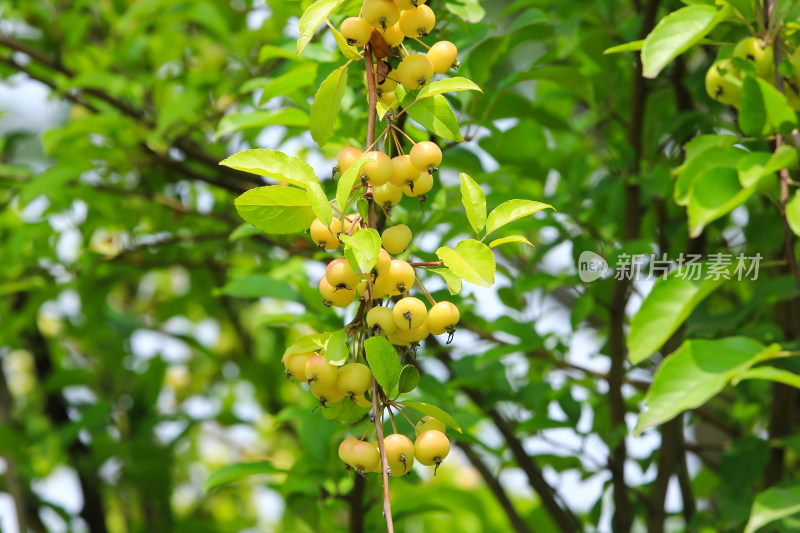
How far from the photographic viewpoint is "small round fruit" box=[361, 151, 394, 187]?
56 cm

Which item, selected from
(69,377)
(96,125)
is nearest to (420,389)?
(96,125)

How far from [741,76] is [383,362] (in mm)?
527

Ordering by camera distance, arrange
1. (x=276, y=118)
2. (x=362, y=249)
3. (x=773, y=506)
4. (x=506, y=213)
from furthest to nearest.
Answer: (x=276, y=118) < (x=773, y=506) < (x=506, y=213) < (x=362, y=249)

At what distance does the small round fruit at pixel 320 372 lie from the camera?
552mm

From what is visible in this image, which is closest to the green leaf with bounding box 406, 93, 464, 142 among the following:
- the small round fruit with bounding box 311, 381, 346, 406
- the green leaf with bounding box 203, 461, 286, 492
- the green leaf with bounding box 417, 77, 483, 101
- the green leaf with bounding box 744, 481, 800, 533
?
the green leaf with bounding box 417, 77, 483, 101

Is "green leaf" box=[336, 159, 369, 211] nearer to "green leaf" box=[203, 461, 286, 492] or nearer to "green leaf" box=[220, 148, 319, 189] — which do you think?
"green leaf" box=[220, 148, 319, 189]

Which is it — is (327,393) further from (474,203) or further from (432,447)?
(474,203)

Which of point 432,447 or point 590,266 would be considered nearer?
point 432,447

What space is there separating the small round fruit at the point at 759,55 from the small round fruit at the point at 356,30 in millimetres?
423

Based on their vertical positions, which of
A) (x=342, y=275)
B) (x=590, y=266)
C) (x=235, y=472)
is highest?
(x=342, y=275)

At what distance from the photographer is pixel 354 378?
0.55 m

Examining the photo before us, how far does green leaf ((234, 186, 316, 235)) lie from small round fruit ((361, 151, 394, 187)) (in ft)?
0.18

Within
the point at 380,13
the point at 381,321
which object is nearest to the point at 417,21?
the point at 380,13

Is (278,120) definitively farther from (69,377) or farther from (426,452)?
(69,377)
